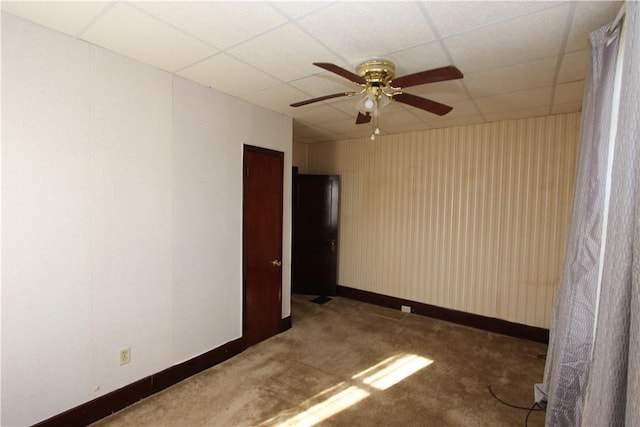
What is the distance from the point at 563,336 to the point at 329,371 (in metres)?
1.87

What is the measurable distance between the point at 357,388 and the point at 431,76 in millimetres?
2455

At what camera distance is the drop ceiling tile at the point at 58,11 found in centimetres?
164

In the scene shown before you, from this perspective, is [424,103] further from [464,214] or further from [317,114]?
[464,214]

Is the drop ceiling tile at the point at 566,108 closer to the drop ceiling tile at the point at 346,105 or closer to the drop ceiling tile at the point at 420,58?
the drop ceiling tile at the point at 420,58

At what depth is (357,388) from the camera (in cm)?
256

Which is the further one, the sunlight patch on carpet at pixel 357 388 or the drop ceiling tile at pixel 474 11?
the sunlight patch on carpet at pixel 357 388

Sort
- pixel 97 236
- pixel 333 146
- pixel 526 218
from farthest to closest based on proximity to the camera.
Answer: pixel 333 146 < pixel 526 218 < pixel 97 236

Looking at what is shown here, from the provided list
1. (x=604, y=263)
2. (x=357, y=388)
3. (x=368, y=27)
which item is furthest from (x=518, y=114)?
(x=357, y=388)

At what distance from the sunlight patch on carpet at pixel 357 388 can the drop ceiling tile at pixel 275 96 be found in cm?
266

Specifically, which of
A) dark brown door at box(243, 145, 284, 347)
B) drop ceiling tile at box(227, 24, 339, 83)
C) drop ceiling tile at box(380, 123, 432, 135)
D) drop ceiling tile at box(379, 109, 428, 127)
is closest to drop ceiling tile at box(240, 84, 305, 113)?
drop ceiling tile at box(227, 24, 339, 83)

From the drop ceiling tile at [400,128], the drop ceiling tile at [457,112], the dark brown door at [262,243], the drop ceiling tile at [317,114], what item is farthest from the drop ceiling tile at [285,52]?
the drop ceiling tile at [400,128]

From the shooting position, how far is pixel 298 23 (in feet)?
5.72

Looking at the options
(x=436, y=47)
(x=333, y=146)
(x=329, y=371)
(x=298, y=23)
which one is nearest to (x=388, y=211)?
(x=333, y=146)

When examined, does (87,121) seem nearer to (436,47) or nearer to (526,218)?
(436,47)
